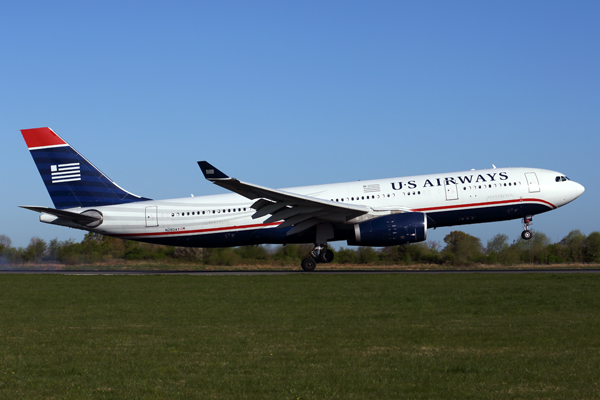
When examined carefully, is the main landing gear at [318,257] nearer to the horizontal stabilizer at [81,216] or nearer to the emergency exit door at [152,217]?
the emergency exit door at [152,217]

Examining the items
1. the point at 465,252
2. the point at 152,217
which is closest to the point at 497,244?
the point at 465,252

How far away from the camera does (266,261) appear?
112 feet

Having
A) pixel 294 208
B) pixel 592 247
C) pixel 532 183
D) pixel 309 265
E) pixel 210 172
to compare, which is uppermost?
pixel 210 172

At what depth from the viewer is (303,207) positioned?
26.5m

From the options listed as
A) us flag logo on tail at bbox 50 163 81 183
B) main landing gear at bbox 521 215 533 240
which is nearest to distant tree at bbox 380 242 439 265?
main landing gear at bbox 521 215 533 240

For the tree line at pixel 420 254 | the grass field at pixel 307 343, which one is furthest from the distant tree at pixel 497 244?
the grass field at pixel 307 343

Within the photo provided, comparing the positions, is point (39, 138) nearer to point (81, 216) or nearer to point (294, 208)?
point (81, 216)

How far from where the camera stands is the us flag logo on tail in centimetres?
2997

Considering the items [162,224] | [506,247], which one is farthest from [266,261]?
[506,247]

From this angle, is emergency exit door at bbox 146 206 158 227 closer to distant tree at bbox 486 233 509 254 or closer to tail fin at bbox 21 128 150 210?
tail fin at bbox 21 128 150 210

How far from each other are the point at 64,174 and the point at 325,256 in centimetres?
1410

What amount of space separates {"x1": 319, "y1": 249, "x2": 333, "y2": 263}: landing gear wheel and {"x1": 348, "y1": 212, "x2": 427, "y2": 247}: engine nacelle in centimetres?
220

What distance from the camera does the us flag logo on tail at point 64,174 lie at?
30.0 metres

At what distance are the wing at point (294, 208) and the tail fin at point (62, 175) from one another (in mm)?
8524
